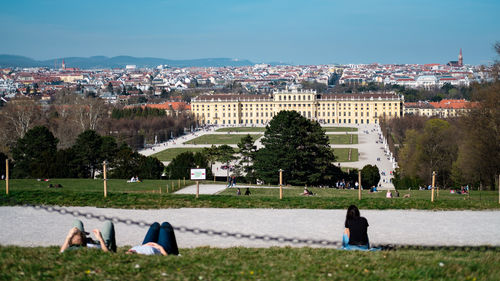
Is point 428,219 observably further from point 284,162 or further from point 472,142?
point 284,162

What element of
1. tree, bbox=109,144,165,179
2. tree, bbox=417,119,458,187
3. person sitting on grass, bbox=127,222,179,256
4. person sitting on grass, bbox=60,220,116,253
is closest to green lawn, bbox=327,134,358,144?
tree, bbox=417,119,458,187

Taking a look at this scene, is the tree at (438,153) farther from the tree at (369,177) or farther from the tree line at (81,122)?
the tree line at (81,122)

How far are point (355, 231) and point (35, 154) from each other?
22.5 metres

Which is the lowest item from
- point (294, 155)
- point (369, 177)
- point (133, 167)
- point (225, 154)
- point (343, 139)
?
point (369, 177)

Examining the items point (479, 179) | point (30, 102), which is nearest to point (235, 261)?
point (479, 179)

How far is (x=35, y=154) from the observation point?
1054 inches

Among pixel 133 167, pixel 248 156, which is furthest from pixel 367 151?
pixel 133 167

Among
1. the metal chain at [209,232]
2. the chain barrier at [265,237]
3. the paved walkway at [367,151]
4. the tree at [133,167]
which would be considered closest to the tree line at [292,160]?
the tree at [133,167]

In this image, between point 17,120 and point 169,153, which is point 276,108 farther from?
point 17,120

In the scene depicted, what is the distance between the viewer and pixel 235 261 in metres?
6.05

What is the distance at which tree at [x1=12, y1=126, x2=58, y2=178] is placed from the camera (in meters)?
23.9

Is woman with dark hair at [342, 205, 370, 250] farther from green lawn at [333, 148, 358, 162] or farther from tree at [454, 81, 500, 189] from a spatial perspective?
green lawn at [333, 148, 358, 162]

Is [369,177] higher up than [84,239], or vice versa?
[369,177]

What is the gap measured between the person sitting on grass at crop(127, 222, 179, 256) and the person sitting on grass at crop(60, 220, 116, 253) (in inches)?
8.4
